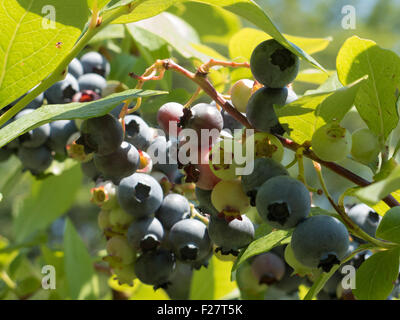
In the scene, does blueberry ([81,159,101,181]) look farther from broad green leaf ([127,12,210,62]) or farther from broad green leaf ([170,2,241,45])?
broad green leaf ([170,2,241,45])

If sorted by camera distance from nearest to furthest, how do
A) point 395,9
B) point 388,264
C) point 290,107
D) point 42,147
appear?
1. point 290,107
2. point 388,264
3. point 42,147
4. point 395,9

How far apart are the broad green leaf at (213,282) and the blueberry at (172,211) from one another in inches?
20.3

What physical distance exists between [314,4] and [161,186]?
362 inches

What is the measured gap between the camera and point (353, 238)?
3.91 ft

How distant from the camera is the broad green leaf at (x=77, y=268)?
5.14ft

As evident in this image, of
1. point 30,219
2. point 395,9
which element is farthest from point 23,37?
point 395,9

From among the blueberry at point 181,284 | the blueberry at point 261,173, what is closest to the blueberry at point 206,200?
the blueberry at point 261,173

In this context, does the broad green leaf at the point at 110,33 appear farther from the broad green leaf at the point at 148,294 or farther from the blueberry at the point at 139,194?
the broad green leaf at the point at 148,294

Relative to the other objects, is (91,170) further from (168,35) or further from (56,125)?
(168,35)

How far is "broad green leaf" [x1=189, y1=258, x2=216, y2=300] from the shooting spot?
1560 millimetres

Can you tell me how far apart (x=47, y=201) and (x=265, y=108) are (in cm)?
137
